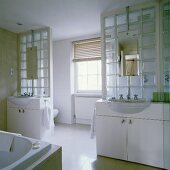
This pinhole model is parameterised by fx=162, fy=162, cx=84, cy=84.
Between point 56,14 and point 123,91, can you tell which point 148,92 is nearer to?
point 123,91

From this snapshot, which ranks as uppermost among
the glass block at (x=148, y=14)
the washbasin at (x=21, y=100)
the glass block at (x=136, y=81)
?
the glass block at (x=148, y=14)

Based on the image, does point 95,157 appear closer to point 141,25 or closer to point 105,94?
point 105,94

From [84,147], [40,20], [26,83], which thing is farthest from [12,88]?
[84,147]

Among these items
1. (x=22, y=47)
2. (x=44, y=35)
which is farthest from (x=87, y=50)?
(x=22, y=47)

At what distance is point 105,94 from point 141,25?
113 cm

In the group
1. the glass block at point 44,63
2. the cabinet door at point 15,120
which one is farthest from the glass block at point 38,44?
the cabinet door at point 15,120

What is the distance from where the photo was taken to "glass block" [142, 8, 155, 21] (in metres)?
2.26

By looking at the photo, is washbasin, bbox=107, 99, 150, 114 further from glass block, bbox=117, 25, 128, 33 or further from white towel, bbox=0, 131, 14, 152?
white towel, bbox=0, 131, 14, 152

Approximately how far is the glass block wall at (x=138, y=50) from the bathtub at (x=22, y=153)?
4.51 feet

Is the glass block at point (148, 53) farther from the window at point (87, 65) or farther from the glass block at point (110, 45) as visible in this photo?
the window at point (87, 65)

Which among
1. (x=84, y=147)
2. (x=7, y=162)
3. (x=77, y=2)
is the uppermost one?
(x=77, y=2)

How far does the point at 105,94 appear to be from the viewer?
2.55 m

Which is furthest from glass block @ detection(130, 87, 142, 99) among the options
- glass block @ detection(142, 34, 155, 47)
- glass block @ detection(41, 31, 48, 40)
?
glass block @ detection(41, 31, 48, 40)

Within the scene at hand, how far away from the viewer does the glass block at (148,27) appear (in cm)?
225
